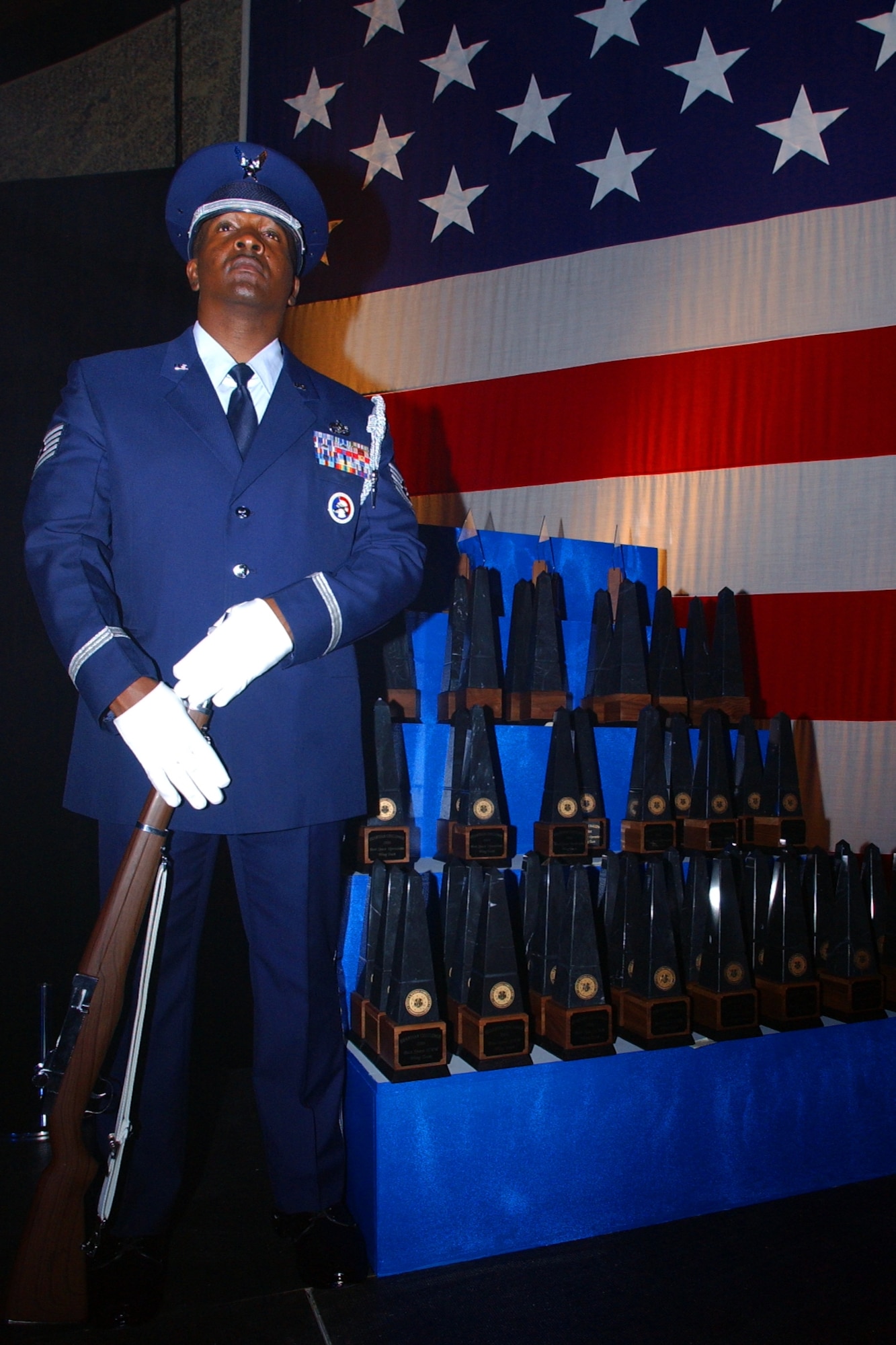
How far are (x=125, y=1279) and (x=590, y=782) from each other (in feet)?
3.88

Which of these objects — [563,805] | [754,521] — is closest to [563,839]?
[563,805]

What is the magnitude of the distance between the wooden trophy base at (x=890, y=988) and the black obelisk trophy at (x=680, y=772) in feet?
1.56

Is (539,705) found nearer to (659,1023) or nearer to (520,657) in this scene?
(520,657)

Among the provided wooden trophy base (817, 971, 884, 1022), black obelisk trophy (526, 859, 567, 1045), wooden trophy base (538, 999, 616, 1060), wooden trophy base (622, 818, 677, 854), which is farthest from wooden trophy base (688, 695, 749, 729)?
wooden trophy base (538, 999, 616, 1060)

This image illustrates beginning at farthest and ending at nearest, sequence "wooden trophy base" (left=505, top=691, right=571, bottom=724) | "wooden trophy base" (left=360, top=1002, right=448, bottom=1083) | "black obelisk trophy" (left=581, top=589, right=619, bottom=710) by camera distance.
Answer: "black obelisk trophy" (left=581, top=589, right=619, bottom=710) < "wooden trophy base" (left=505, top=691, right=571, bottom=724) < "wooden trophy base" (left=360, top=1002, right=448, bottom=1083)

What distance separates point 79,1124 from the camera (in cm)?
108

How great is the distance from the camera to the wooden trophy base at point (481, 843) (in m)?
1.71

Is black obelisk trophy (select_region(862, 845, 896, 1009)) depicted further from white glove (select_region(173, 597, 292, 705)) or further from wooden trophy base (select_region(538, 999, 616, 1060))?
white glove (select_region(173, 597, 292, 705))

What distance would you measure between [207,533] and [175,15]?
3.83 m

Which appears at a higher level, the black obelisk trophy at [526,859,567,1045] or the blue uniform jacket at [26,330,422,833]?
the blue uniform jacket at [26,330,422,833]

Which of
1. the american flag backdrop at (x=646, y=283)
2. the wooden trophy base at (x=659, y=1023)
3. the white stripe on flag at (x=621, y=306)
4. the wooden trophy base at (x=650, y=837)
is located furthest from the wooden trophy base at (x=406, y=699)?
the white stripe on flag at (x=621, y=306)

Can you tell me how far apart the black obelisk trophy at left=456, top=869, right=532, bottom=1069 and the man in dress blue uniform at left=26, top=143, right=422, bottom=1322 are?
0.23m

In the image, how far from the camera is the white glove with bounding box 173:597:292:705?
44.3 inches

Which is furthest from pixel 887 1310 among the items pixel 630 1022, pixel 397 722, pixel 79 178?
pixel 79 178
